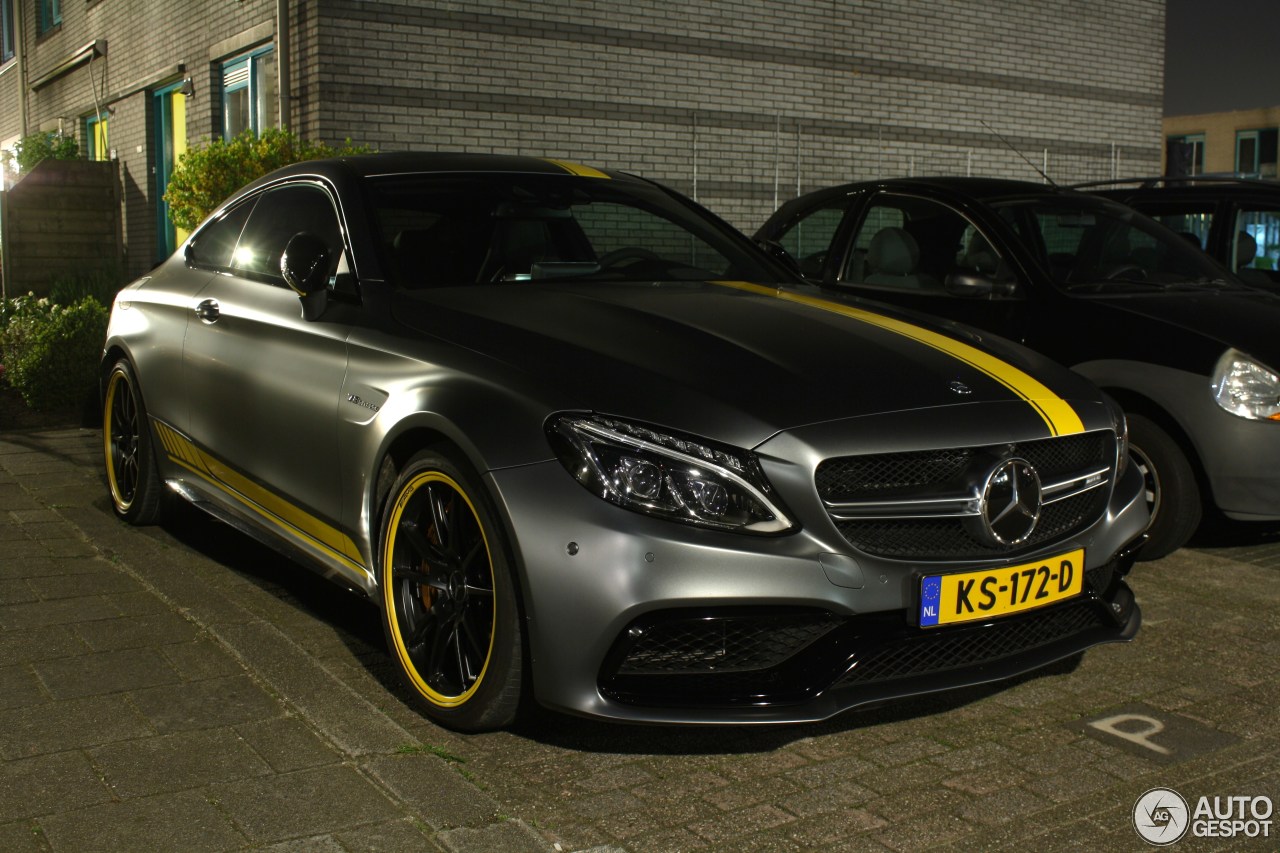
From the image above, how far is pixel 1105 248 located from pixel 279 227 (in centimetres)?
379

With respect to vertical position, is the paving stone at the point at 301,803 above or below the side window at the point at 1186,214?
below

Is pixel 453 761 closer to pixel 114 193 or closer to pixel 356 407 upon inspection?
pixel 356 407

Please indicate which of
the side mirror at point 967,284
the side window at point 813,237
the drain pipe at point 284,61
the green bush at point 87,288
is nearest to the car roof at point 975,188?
the side window at point 813,237


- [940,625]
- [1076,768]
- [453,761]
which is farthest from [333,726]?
[1076,768]

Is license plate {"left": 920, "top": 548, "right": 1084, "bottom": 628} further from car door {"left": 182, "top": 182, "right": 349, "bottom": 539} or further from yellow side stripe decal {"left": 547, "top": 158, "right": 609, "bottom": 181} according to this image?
yellow side stripe decal {"left": 547, "top": 158, "right": 609, "bottom": 181}

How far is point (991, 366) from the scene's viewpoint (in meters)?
3.80

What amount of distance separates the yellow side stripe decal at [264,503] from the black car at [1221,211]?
16.5ft

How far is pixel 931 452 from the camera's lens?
3305 millimetres

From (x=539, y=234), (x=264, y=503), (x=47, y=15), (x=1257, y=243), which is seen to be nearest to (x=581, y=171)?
(x=539, y=234)

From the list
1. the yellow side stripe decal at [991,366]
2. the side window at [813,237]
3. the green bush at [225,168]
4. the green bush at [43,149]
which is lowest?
the yellow side stripe decal at [991,366]

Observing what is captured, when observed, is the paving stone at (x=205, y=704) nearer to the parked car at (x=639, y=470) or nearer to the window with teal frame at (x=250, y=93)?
the parked car at (x=639, y=470)

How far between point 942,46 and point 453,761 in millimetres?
15172

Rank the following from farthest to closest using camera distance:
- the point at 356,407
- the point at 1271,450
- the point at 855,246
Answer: the point at 855,246 → the point at 1271,450 → the point at 356,407

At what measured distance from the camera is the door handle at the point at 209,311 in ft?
16.1
